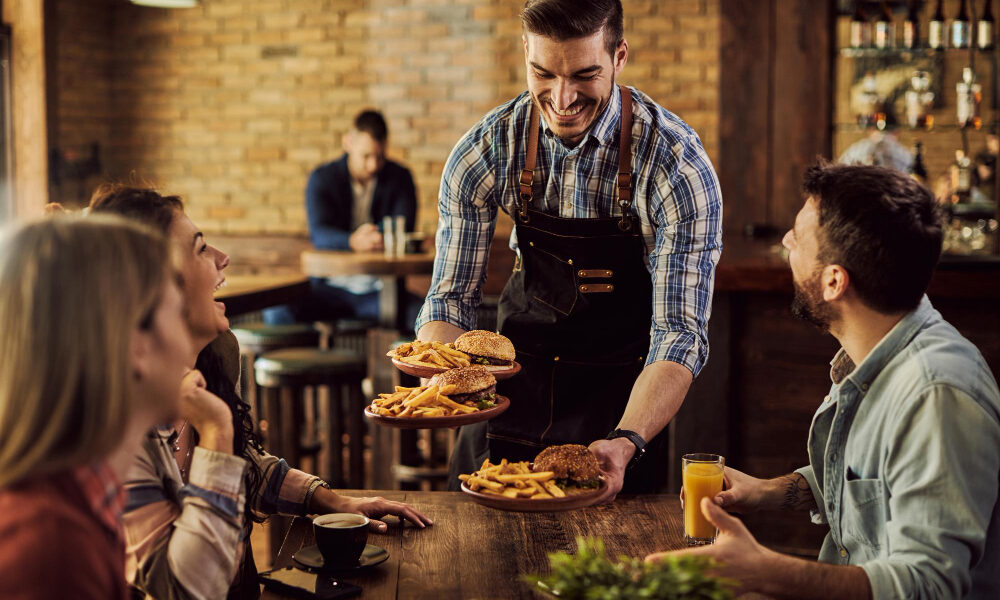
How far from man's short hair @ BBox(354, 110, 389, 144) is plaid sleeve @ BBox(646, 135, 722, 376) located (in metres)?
3.80

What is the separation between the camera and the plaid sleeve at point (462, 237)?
2.54 metres

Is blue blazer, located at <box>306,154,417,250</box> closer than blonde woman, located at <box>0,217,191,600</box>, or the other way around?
blonde woman, located at <box>0,217,191,600</box>

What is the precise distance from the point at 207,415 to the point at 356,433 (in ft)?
9.97

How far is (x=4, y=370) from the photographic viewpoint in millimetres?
1050

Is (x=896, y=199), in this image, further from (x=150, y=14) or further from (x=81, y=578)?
(x=150, y=14)

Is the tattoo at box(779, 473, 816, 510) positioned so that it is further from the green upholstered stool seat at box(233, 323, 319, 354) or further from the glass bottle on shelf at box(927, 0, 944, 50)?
the glass bottle on shelf at box(927, 0, 944, 50)

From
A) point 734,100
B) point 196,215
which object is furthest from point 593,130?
point 196,215

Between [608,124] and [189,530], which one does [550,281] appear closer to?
[608,124]

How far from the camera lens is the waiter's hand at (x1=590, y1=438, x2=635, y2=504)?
71.1 inches

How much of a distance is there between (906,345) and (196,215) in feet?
22.2

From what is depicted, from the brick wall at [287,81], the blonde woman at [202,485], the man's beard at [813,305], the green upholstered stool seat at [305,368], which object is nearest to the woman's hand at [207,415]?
the blonde woman at [202,485]

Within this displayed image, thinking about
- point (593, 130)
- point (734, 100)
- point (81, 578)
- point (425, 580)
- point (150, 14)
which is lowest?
point (425, 580)

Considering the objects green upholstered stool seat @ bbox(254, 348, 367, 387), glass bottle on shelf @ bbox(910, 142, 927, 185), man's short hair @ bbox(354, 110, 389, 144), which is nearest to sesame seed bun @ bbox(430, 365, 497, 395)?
green upholstered stool seat @ bbox(254, 348, 367, 387)

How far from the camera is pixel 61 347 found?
41.3 inches
